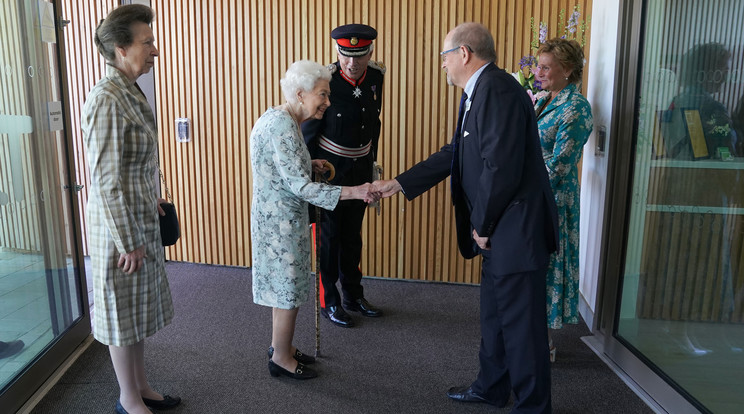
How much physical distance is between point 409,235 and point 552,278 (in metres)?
1.87

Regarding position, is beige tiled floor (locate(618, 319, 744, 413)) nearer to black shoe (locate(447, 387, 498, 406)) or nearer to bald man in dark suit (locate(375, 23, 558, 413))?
bald man in dark suit (locate(375, 23, 558, 413))

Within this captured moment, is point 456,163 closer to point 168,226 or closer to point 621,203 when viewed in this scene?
point 621,203

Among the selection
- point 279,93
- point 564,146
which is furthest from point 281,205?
point 279,93

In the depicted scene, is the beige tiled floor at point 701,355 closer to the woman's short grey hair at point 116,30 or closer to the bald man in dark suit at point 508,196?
the bald man in dark suit at point 508,196

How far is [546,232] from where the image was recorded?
257cm

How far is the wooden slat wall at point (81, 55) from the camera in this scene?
16.9 feet

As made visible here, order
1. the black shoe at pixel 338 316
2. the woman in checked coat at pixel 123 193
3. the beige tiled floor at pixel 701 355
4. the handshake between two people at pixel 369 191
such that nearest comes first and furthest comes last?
the woman in checked coat at pixel 123 193 < the beige tiled floor at pixel 701 355 < the handshake between two people at pixel 369 191 < the black shoe at pixel 338 316

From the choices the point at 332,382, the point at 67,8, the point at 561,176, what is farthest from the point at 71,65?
the point at 561,176

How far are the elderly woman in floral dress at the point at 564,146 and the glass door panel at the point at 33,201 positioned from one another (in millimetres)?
2998

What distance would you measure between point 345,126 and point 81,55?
3016 millimetres

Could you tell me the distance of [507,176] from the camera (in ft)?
7.83

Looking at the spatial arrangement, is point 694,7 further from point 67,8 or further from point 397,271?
point 67,8

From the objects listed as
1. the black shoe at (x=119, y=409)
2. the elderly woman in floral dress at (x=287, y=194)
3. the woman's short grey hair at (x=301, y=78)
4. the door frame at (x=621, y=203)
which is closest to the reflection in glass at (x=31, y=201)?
the black shoe at (x=119, y=409)

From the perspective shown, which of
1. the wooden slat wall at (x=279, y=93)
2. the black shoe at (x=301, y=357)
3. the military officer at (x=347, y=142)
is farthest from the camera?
the wooden slat wall at (x=279, y=93)
